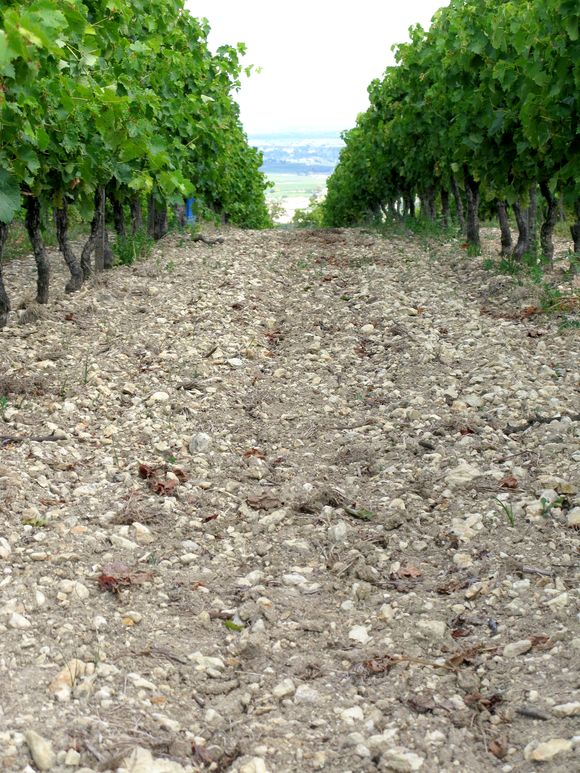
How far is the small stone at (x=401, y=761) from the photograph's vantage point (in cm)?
304

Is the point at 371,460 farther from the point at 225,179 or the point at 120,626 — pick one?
the point at 225,179

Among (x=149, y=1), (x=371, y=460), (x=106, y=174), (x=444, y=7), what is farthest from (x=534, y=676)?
(x=444, y=7)

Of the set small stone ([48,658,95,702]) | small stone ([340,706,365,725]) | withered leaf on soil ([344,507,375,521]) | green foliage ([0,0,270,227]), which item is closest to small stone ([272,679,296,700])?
small stone ([340,706,365,725])

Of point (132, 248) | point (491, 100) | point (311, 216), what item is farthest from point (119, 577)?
point (311, 216)

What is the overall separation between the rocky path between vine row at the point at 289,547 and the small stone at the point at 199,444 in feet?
0.11

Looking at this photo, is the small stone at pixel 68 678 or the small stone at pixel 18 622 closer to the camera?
the small stone at pixel 68 678

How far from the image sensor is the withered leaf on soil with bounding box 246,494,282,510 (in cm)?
554

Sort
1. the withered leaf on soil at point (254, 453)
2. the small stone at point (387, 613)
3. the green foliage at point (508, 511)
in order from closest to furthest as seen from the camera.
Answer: the small stone at point (387, 613)
the green foliage at point (508, 511)
the withered leaf on soil at point (254, 453)

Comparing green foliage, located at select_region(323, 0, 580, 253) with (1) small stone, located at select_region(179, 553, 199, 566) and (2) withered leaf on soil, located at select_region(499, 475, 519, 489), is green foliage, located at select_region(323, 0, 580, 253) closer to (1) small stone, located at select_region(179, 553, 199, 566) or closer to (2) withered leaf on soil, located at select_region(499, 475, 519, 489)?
(2) withered leaf on soil, located at select_region(499, 475, 519, 489)

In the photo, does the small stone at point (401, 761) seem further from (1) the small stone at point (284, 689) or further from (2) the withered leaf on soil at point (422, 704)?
(1) the small stone at point (284, 689)

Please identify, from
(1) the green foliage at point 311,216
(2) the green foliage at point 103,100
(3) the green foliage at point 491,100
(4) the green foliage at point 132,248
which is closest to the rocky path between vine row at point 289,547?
(2) the green foliage at point 103,100

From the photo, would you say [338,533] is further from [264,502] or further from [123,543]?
[123,543]

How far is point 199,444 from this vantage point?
6488 mm

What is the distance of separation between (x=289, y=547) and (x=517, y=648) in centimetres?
167
